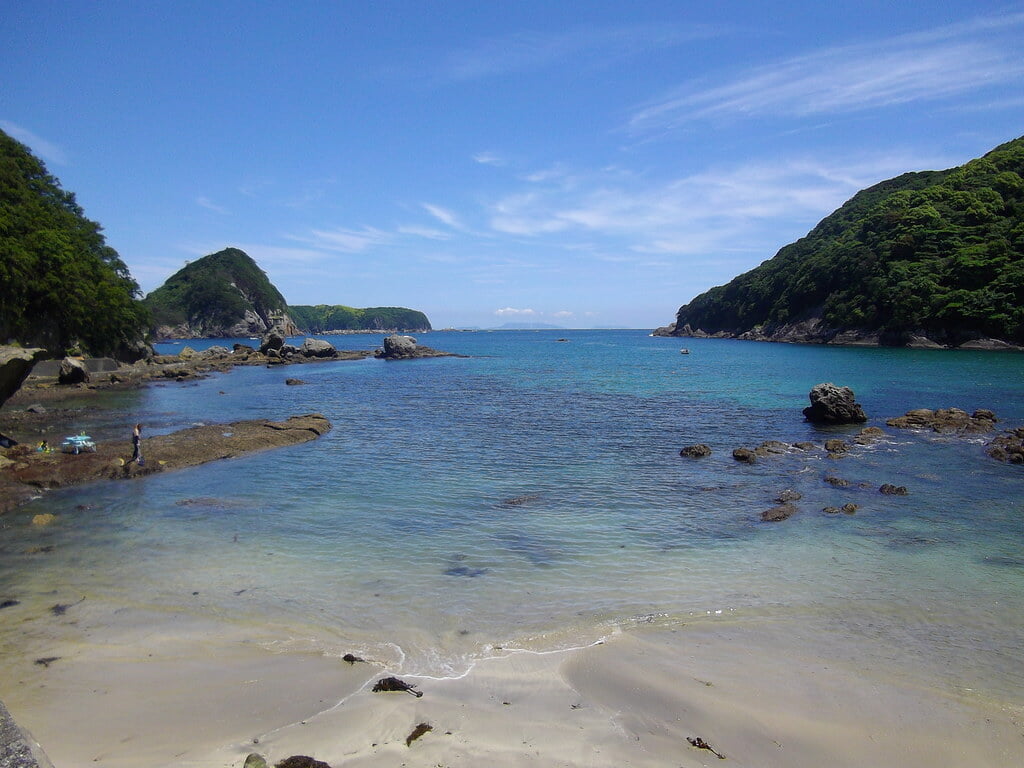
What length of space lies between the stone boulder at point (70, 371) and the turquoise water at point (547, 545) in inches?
796

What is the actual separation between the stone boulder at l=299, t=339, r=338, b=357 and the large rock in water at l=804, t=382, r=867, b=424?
6852 centimetres

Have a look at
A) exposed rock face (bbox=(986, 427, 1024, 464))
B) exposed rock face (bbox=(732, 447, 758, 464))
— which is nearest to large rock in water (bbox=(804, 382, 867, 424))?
exposed rock face (bbox=(986, 427, 1024, 464))

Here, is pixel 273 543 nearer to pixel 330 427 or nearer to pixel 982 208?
pixel 330 427

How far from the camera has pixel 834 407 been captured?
27984 mm

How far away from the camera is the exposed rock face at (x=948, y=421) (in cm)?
2573

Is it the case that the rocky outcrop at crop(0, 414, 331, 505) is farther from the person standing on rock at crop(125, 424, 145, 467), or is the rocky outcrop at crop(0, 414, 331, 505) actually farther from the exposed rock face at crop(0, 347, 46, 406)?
the exposed rock face at crop(0, 347, 46, 406)

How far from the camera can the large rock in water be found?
2800cm

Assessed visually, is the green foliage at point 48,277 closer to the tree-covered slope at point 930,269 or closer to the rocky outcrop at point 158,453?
the rocky outcrop at point 158,453

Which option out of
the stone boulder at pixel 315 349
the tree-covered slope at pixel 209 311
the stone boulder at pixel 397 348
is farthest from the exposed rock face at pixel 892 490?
the tree-covered slope at pixel 209 311

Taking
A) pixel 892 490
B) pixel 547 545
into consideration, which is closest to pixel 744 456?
pixel 892 490

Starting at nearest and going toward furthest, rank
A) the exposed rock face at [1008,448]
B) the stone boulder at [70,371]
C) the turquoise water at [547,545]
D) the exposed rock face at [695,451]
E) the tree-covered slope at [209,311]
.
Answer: the turquoise water at [547,545] < the exposed rock face at [1008,448] < the exposed rock face at [695,451] < the stone boulder at [70,371] < the tree-covered slope at [209,311]

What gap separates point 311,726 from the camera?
6.39 metres

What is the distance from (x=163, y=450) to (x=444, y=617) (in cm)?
1617

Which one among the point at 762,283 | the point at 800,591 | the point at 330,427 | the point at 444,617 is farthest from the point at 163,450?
the point at 762,283
